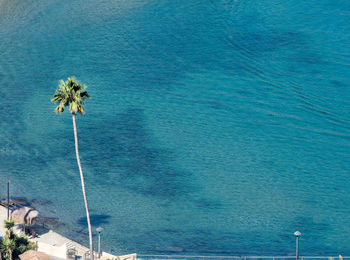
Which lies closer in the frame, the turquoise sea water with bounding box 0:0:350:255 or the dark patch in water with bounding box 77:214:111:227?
the dark patch in water with bounding box 77:214:111:227

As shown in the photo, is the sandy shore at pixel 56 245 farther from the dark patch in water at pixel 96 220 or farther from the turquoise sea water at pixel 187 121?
the dark patch in water at pixel 96 220

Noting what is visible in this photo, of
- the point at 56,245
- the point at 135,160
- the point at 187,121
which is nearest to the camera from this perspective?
the point at 56,245

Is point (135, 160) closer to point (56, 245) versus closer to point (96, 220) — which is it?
point (96, 220)

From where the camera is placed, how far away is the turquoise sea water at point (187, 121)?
55312 millimetres

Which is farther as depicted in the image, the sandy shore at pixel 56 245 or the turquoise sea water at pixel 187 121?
the turquoise sea water at pixel 187 121

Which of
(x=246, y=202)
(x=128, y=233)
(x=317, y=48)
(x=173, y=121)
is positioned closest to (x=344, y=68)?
(x=317, y=48)

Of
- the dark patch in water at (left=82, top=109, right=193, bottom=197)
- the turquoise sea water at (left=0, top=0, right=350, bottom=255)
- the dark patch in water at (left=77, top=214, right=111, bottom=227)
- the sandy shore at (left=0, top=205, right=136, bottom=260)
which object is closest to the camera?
the sandy shore at (left=0, top=205, right=136, bottom=260)

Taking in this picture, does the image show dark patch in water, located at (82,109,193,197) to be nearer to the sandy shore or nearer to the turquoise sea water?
the turquoise sea water

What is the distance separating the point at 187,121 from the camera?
72438 millimetres

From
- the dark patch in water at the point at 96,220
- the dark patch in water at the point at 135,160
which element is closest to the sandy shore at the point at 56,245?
the dark patch in water at the point at 96,220

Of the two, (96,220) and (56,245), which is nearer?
(56,245)

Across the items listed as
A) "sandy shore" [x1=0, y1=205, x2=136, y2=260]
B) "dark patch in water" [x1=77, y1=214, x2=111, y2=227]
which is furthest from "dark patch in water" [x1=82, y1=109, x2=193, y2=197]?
"sandy shore" [x1=0, y1=205, x2=136, y2=260]

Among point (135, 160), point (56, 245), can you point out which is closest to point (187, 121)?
point (135, 160)

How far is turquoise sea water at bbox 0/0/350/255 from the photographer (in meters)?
55.3
